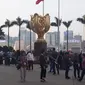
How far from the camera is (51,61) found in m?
21.6

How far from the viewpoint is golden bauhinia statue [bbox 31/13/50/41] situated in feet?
129

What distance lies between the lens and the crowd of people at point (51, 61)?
16266mm

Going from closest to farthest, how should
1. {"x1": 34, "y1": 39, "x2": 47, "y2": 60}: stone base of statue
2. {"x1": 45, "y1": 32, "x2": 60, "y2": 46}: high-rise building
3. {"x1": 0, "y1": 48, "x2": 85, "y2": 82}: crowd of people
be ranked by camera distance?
1. {"x1": 0, "y1": 48, "x2": 85, "y2": 82}: crowd of people
2. {"x1": 34, "y1": 39, "x2": 47, "y2": 60}: stone base of statue
3. {"x1": 45, "y1": 32, "x2": 60, "y2": 46}: high-rise building

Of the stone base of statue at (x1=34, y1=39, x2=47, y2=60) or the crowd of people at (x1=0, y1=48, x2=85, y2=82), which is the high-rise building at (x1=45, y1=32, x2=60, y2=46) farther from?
the crowd of people at (x1=0, y1=48, x2=85, y2=82)

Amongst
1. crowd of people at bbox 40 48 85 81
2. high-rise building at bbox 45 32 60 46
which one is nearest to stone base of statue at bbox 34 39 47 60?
crowd of people at bbox 40 48 85 81

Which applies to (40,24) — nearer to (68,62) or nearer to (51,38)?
(68,62)

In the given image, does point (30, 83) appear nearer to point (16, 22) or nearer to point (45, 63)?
point (45, 63)

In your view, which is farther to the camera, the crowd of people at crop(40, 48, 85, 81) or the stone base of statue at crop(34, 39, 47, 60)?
the stone base of statue at crop(34, 39, 47, 60)

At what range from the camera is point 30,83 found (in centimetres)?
1593

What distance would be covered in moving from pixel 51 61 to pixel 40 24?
18.2 meters

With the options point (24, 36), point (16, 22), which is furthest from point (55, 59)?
point (24, 36)

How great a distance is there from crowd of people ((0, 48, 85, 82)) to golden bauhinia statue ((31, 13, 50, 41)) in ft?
19.9

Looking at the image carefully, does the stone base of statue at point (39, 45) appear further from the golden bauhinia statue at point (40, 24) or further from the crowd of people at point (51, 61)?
the crowd of people at point (51, 61)

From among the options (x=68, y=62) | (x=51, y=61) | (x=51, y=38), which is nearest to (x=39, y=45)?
(x=51, y=61)
